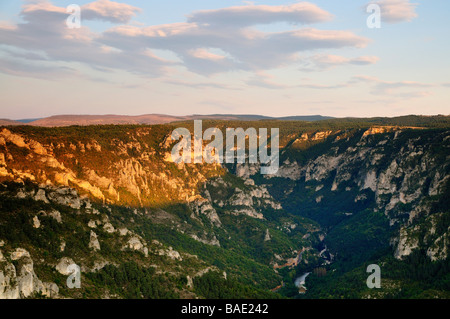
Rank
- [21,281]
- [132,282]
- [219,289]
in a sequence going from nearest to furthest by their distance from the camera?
[21,281] → [132,282] → [219,289]

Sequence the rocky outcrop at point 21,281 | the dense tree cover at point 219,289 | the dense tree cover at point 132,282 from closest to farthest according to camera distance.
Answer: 1. the rocky outcrop at point 21,281
2. the dense tree cover at point 132,282
3. the dense tree cover at point 219,289

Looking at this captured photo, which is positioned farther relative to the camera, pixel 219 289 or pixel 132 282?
pixel 219 289

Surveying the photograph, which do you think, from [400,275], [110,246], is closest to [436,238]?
[400,275]

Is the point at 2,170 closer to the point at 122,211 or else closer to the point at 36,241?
the point at 36,241

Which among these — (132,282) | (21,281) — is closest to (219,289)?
(132,282)

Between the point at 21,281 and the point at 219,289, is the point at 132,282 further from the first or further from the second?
the point at 21,281

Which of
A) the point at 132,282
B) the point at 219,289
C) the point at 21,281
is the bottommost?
the point at 219,289

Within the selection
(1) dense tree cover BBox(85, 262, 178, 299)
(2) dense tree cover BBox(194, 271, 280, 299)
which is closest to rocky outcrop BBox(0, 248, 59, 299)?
(1) dense tree cover BBox(85, 262, 178, 299)

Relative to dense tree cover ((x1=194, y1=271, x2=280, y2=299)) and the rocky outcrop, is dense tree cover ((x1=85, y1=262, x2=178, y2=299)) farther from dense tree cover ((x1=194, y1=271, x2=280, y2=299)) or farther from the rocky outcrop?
the rocky outcrop

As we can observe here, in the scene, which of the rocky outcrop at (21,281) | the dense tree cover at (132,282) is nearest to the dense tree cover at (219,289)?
the dense tree cover at (132,282)

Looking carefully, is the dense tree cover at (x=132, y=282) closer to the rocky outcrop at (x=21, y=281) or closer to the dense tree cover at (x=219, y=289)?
the dense tree cover at (x=219, y=289)
